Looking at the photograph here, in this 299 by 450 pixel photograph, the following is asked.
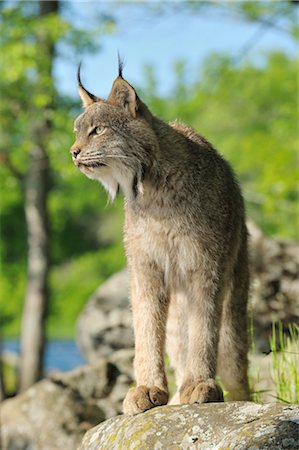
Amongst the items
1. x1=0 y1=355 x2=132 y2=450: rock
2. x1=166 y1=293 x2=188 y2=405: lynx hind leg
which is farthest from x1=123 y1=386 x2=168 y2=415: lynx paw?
x1=0 y1=355 x2=132 y2=450: rock

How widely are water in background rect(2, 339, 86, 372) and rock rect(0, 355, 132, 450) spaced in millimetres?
11305

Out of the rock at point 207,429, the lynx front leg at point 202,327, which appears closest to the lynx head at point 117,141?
the lynx front leg at point 202,327

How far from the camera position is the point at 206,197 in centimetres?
505

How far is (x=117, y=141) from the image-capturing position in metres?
4.88

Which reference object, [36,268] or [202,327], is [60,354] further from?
[202,327]

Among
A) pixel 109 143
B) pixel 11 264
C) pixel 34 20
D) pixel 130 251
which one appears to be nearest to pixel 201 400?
pixel 130 251

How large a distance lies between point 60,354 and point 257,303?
52.0 ft

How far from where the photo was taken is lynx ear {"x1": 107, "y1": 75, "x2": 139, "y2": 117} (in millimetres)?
4977

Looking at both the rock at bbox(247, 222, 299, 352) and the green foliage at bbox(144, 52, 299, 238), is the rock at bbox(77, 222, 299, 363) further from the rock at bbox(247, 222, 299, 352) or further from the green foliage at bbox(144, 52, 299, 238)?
the green foliage at bbox(144, 52, 299, 238)

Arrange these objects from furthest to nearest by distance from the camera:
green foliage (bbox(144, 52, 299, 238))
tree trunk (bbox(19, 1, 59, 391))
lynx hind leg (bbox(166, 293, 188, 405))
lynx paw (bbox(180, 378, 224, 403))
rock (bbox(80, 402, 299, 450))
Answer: green foliage (bbox(144, 52, 299, 238)), tree trunk (bbox(19, 1, 59, 391)), lynx hind leg (bbox(166, 293, 188, 405)), lynx paw (bbox(180, 378, 224, 403)), rock (bbox(80, 402, 299, 450))

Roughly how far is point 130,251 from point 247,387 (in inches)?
53.8

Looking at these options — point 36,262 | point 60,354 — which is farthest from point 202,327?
point 60,354

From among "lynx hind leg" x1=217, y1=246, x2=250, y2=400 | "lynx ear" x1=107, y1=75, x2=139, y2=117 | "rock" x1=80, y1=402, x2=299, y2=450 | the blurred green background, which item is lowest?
"rock" x1=80, y1=402, x2=299, y2=450

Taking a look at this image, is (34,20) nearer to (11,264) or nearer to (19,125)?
(19,125)
